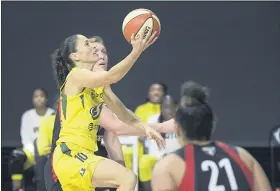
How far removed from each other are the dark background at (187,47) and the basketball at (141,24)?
5.71 metres

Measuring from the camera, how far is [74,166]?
16.2 ft

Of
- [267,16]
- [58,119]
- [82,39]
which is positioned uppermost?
[267,16]

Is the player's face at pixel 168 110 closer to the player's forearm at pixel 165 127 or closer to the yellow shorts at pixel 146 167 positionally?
the yellow shorts at pixel 146 167

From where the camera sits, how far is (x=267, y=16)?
444 inches

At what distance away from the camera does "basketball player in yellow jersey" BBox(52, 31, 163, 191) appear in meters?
4.80

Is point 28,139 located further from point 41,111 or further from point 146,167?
point 146,167

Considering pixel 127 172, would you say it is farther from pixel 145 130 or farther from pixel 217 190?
pixel 217 190

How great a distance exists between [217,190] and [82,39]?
2098 mm

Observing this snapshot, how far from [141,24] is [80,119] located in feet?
2.78

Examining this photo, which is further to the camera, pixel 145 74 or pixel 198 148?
pixel 145 74

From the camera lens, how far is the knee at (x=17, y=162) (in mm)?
9188

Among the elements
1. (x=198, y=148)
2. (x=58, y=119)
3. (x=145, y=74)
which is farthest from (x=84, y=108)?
(x=145, y=74)

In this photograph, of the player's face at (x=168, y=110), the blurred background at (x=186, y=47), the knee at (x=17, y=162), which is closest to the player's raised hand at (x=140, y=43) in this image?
the player's face at (x=168, y=110)

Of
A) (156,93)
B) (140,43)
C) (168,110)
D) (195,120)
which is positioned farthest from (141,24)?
(156,93)
